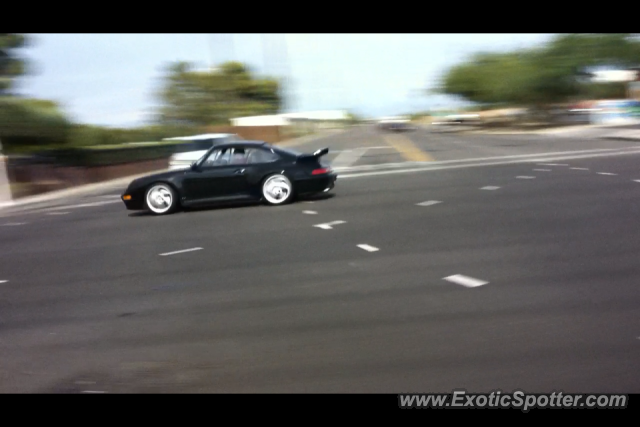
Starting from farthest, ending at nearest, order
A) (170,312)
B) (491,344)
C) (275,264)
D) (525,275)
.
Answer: (275,264)
(525,275)
(170,312)
(491,344)

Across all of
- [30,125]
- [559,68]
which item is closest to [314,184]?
[30,125]

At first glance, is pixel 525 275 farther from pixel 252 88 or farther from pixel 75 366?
pixel 252 88

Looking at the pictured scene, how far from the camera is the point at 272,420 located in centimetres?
356

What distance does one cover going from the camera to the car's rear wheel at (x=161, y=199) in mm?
12547

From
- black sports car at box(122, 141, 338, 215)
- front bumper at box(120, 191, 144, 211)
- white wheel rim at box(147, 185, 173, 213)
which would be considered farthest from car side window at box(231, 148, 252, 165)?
front bumper at box(120, 191, 144, 211)

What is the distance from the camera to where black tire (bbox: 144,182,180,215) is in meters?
12.5

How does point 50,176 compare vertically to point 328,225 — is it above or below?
above

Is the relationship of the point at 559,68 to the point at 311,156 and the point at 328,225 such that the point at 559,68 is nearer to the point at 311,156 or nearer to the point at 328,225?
the point at 311,156

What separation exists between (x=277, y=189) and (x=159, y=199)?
2.22 metres

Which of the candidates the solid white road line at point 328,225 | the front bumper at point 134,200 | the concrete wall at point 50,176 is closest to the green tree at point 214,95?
the concrete wall at point 50,176

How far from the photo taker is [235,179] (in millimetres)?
12281

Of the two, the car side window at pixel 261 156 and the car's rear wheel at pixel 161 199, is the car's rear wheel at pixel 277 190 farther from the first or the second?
the car's rear wheel at pixel 161 199

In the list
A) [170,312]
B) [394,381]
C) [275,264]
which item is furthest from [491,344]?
[275,264]

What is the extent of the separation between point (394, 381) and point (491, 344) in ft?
3.01
